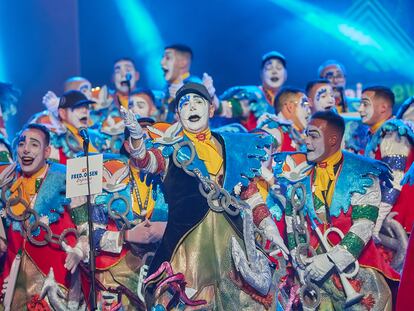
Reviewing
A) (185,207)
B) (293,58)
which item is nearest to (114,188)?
(185,207)

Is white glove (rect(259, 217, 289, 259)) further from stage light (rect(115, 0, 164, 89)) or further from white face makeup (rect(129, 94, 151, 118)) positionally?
stage light (rect(115, 0, 164, 89))

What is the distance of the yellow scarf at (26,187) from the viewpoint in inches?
238

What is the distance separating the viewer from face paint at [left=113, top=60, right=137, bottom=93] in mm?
8734

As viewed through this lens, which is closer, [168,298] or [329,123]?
[168,298]

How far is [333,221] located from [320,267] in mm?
323

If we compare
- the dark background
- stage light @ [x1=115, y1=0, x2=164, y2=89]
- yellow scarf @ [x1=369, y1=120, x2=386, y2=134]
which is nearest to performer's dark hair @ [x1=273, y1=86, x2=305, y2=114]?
yellow scarf @ [x1=369, y1=120, x2=386, y2=134]

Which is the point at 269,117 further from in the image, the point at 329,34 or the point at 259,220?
the point at 329,34

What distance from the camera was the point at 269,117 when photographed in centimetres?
696

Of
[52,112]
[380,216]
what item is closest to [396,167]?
[380,216]

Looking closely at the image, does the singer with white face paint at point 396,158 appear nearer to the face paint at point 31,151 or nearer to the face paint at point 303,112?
the face paint at point 303,112

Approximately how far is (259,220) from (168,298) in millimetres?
756

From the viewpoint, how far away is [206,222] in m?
5.67

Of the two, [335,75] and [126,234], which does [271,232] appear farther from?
[335,75]

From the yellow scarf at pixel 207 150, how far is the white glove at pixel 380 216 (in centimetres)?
112
